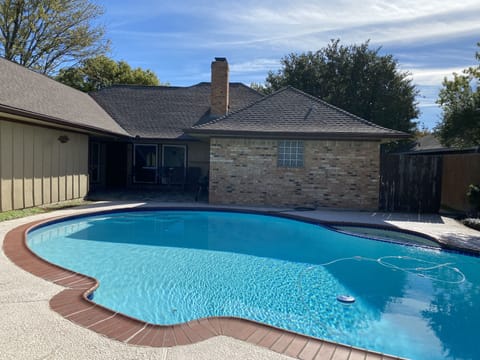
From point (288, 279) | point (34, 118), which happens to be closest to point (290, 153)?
point (288, 279)

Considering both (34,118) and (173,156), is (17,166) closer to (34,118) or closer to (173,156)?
(34,118)

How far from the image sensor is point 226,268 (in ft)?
20.2

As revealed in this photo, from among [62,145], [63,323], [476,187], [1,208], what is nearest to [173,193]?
[62,145]

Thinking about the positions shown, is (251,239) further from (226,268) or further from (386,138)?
(386,138)

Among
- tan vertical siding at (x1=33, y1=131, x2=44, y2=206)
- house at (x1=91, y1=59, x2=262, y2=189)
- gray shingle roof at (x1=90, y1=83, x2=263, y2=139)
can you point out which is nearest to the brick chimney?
house at (x1=91, y1=59, x2=262, y2=189)

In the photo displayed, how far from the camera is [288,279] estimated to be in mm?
5672

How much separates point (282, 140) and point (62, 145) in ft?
23.2

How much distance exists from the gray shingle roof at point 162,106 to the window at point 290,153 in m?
5.53

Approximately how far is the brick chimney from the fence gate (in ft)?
24.6

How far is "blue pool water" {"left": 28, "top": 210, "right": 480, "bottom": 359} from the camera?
163 inches

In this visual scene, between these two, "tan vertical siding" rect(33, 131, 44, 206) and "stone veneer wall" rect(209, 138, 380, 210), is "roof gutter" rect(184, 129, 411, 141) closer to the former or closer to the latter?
"stone veneer wall" rect(209, 138, 380, 210)

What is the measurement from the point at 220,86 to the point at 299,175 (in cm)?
624

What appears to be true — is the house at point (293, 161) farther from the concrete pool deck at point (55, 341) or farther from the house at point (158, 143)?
the concrete pool deck at point (55, 341)

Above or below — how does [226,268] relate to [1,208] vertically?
below
